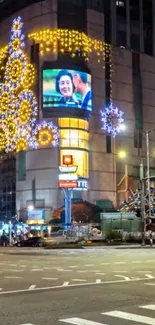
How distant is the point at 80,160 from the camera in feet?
232

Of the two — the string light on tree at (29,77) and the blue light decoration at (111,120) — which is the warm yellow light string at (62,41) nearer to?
the string light on tree at (29,77)

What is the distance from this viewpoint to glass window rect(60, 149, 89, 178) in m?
69.7

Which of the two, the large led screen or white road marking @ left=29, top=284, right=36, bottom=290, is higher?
the large led screen

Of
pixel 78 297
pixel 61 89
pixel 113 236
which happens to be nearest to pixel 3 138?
pixel 61 89

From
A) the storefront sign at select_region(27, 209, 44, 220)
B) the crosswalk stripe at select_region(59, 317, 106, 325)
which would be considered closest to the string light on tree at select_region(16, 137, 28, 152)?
the storefront sign at select_region(27, 209, 44, 220)

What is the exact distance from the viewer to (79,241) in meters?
46.4

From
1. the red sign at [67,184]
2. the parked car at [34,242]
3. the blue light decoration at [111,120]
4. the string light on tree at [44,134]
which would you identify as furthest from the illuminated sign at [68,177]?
the parked car at [34,242]

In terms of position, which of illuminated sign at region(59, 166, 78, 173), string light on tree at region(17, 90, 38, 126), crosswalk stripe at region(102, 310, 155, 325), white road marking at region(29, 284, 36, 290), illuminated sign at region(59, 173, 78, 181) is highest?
string light on tree at region(17, 90, 38, 126)

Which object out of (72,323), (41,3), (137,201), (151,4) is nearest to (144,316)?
(72,323)

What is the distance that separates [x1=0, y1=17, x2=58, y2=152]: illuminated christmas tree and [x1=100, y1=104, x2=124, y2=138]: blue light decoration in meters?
8.95

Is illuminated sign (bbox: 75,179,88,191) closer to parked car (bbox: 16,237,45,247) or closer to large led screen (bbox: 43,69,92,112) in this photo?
large led screen (bbox: 43,69,92,112)

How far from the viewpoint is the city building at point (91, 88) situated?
69.6 meters

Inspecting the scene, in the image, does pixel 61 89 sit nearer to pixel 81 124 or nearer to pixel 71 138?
pixel 81 124

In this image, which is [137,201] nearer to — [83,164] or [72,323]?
[83,164]
